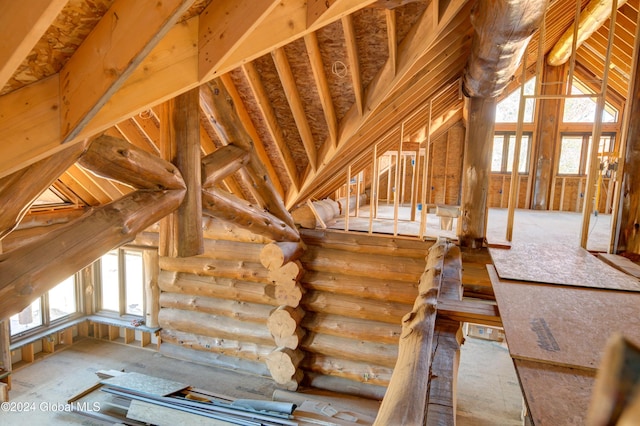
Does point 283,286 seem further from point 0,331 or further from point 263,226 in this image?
point 0,331

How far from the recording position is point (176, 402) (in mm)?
4867

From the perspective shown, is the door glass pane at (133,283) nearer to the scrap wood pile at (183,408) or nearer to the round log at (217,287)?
the round log at (217,287)

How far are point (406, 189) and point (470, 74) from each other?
→ 7345 millimetres

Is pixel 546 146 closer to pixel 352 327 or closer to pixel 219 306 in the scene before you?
pixel 352 327

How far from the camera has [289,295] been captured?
17.6 feet

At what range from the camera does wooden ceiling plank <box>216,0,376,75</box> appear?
2100 mm

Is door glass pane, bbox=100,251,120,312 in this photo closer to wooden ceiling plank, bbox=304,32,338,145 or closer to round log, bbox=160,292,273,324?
round log, bbox=160,292,273,324

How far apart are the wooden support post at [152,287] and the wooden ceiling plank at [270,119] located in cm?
335

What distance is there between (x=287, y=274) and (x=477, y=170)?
286cm

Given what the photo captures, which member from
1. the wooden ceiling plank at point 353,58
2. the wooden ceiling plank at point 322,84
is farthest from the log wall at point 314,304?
the wooden ceiling plank at point 353,58

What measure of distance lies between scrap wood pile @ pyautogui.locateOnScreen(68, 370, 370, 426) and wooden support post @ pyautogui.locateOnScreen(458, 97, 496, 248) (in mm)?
2748

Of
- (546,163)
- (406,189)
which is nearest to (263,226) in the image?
(406,189)

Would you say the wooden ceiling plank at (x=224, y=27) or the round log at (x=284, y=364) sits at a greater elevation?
the wooden ceiling plank at (x=224, y=27)

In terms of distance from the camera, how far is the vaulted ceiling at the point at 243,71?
5.11 feet
